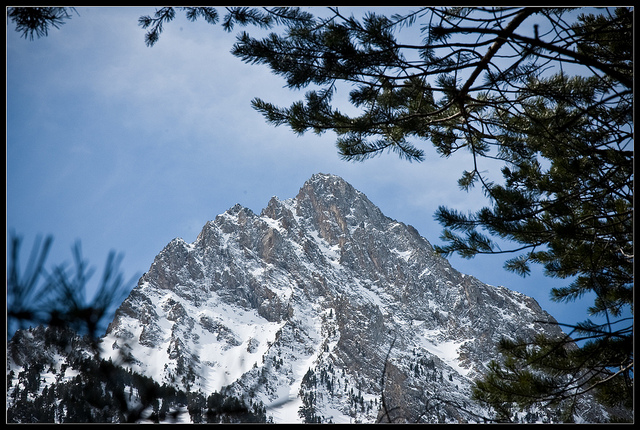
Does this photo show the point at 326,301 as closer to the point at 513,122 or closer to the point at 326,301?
the point at 326,301

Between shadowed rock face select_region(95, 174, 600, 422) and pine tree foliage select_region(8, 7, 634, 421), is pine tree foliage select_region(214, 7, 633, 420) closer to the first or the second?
pine tree foliage select_region(8, 7, 634, 421)

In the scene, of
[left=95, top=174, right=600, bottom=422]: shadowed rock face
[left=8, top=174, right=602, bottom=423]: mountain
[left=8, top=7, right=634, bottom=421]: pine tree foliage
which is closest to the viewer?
[left=8, top=7, right=634, bottom=421]: pine tree foliage

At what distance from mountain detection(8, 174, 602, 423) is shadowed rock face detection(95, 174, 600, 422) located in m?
0.40

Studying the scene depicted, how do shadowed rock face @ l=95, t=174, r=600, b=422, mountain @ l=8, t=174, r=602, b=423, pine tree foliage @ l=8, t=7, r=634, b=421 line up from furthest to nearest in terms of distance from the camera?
shadowed rock face @ l=95, t=174, r=600, b=422 < mountain @ l=8, t=174, r=602, b=423 < pine tree foliage @ l=8, t=7, r=634, b=421

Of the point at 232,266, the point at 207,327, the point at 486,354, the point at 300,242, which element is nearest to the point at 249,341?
the point at 207,327

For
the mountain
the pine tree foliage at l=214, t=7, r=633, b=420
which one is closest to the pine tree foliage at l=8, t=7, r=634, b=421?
the pine tree foliage at l=214, t=7, r=633, b=420

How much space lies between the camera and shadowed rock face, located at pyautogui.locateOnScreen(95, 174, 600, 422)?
12925cm

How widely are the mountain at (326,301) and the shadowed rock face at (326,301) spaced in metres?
0.40

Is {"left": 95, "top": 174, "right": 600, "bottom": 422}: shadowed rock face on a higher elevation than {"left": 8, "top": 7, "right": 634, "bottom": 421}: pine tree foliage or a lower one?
higher

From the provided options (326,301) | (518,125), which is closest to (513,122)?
(518,125)

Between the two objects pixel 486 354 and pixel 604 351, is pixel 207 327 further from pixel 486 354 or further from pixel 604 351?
pixel 604 351

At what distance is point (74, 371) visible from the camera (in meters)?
1.75

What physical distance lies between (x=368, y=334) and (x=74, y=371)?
14446cm

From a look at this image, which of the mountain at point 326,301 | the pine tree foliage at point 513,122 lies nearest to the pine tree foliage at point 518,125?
the pine tree foliage at point 513,122
